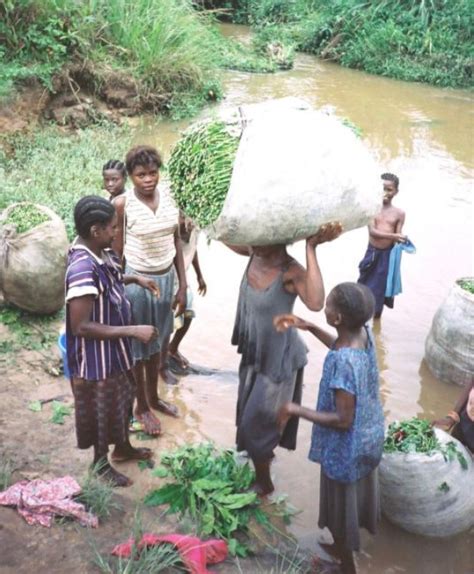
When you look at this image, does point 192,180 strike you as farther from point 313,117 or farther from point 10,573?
point 10,573

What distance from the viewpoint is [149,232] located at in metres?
3.48

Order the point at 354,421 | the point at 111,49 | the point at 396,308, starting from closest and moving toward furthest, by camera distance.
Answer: the point at 354,421, the point at 396,308, the point at 111,49

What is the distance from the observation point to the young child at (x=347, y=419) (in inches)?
99.8

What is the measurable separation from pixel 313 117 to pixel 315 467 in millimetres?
1992

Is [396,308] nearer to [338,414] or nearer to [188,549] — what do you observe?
[338,414]

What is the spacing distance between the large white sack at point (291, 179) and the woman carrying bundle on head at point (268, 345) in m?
0.31

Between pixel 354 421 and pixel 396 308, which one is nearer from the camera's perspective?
pixel 354 421

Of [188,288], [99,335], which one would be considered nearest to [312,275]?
[99,335]

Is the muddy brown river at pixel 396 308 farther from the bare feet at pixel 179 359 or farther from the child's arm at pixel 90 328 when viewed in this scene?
the child's arm at pixel 90 328

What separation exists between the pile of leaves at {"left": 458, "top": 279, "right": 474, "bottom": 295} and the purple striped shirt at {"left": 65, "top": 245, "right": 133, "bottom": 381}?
2.37 m

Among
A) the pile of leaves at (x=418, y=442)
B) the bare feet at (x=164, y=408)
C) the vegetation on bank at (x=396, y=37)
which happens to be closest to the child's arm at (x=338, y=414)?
the pile of leaves at (x=418, y=442)

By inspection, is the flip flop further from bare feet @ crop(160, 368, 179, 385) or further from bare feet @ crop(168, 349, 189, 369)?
bare feet @ crop(168, 349, 189, 369)

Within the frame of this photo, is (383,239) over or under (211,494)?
over

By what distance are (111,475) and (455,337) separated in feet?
7.79
